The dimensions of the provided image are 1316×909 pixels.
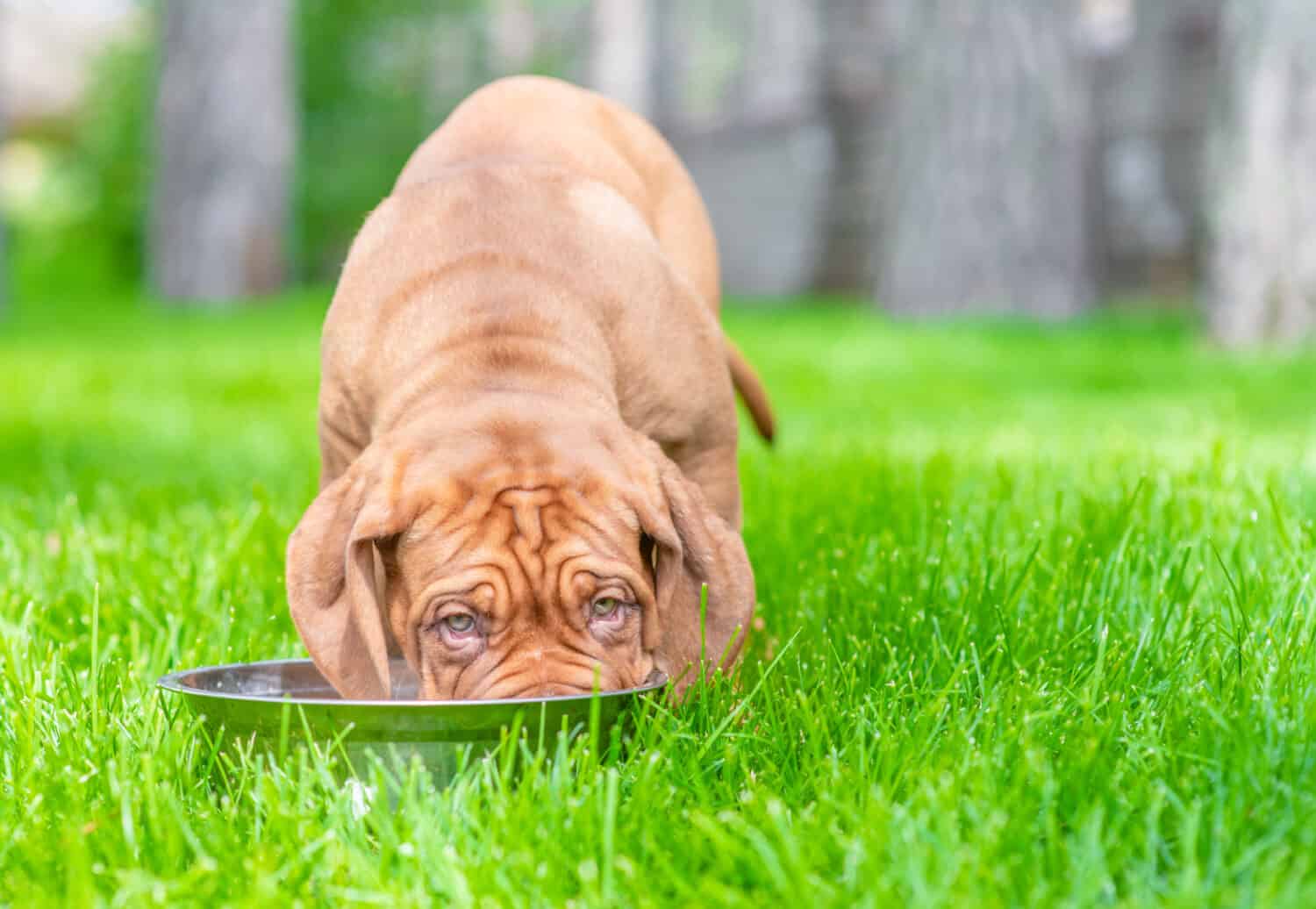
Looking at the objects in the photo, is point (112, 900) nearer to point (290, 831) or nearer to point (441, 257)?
point (290, 831)

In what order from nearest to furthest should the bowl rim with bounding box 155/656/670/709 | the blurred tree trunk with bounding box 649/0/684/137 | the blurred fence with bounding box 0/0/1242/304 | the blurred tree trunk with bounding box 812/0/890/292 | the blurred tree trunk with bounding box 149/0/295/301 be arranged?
the bowl rim with bounding box 155/656/670/709 < the blurred fence with bounding box 0/0/1242/304 < the blurred tree trunk with bounding box 812/0/890/292 < the blurred tree trunk with bounding box 149/0/295/301 < the blurred tree trunk with bounding box 649/0/684/137

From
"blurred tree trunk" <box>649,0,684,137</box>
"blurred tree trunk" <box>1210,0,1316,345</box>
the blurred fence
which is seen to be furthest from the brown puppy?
"blurred tree trunk" <box>649,0,684,137</box>

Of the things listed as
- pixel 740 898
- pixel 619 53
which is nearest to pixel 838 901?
pixel 740 898

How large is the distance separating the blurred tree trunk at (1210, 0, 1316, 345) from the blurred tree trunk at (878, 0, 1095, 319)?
2061 millimetres

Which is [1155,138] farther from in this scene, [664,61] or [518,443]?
[518,443]

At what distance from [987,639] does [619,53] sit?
706 inches

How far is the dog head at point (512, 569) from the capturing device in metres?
2.26

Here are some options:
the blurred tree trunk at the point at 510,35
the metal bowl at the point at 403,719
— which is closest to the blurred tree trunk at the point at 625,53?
the blurred tree trunk at the point at 510,35

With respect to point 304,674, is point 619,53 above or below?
above

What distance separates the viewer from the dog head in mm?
2262

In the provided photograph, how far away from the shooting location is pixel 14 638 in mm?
2648

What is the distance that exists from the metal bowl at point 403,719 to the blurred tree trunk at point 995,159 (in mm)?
8004

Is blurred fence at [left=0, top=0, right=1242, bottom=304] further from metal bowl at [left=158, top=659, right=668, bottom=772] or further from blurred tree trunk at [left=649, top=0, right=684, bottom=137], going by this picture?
metal bowl at [left=158, top=659, right=668, bottom=772]

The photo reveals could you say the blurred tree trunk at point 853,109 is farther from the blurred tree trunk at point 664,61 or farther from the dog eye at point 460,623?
the dog eye at point 460,623
